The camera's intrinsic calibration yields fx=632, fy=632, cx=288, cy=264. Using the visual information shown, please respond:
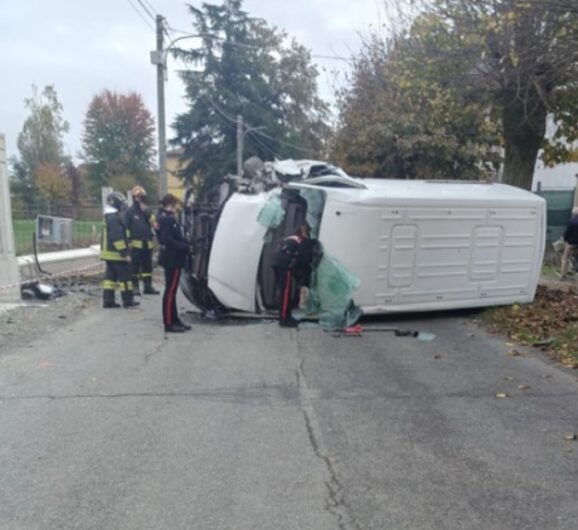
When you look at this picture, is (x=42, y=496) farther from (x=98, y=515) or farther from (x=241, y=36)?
(x=241, y=36)

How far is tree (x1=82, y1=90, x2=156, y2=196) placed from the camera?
184 feet

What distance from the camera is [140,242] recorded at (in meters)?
11.5

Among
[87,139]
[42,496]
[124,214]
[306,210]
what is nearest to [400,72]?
[306,210]

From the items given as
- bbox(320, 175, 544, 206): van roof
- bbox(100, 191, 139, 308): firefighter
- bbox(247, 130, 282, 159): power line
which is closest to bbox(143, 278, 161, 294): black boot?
bbox(100, 191, 139, 308): firefighter

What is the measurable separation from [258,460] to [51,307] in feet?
23.7

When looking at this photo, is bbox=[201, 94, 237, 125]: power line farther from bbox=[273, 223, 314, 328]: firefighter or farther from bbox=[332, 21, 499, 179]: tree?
bbox=[273, 223, 314, 328]: firefighter

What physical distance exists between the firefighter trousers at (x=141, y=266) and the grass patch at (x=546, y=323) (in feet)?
20.2

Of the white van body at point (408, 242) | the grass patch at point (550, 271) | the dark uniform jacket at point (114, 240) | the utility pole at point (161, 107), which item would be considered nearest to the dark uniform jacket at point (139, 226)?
the dark uniform jacket at point (114, 240)

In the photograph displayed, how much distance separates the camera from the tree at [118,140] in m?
56.1

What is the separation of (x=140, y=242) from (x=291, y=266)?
153 inches

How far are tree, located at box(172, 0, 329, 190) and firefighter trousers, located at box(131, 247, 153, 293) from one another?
27.9 meters

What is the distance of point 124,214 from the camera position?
1088 centimetres

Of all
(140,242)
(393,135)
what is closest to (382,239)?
(140,242)

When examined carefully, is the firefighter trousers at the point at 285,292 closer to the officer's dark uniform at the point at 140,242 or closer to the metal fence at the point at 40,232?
the officer's dark uniform at the point at 140,242
